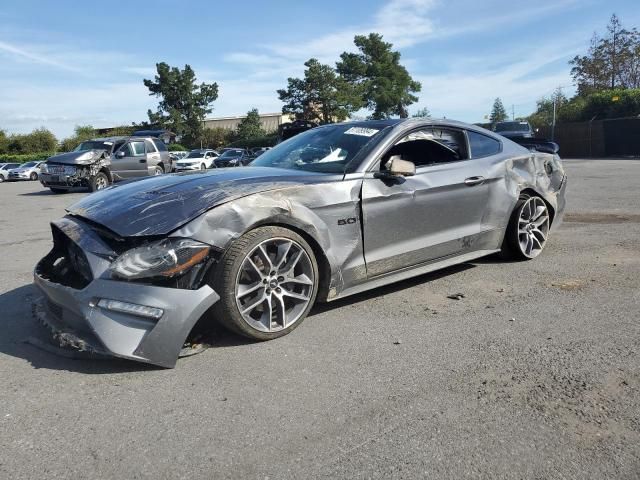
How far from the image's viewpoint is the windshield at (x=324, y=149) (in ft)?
13.3

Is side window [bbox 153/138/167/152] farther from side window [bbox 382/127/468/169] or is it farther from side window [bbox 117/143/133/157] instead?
side window [bbox 382/127/468/169]

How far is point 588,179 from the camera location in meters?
14.8

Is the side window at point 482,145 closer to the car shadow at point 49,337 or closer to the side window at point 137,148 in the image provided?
the car shadow at point 49,337

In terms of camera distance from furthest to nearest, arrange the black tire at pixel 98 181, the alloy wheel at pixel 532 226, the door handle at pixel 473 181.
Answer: the black tire at pixel 98 181 → the alloy wheel at pixel 532 226 → the door handle at pixel 473 181

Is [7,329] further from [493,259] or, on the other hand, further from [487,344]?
[493,259]

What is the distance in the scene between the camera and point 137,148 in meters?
17.7

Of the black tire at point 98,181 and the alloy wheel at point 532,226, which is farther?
the black tire at point 98,181

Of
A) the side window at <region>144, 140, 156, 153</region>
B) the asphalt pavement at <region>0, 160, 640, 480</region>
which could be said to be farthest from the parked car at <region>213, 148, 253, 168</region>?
the asphalt pavement at <region>0, 160, 640, 480</region>

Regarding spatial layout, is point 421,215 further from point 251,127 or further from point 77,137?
point 77,137

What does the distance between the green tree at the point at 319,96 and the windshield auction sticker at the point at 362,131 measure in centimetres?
5608

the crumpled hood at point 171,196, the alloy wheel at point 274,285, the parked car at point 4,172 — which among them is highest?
the parked car at point 4,172

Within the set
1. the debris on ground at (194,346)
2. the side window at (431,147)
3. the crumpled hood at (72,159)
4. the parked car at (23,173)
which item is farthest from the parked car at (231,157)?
the debris on ground at (194,346)

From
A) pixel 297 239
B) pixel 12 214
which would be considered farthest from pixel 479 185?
pixel 12 214

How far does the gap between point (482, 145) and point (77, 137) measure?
85.6 metres
